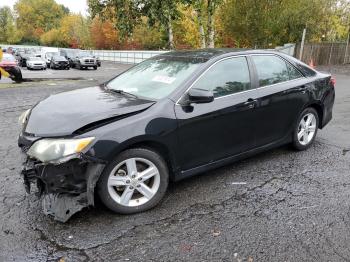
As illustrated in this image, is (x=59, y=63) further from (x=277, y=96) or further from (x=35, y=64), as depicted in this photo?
(x=277, y=96)

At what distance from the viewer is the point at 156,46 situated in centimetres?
4469

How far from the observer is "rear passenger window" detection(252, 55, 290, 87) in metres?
4.57

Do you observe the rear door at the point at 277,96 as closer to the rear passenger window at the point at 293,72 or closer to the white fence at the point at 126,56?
the rear passenger window at the point at 293,72

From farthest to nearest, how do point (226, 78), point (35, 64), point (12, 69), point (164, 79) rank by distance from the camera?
point (35, 64) → point (12, 69) → point (226, 78) → point (164, 79)

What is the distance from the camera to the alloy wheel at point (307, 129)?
5238mm

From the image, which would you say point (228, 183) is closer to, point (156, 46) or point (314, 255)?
point (314, 255)

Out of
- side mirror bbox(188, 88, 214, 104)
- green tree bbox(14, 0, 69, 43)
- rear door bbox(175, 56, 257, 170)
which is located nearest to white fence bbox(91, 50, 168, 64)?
rear door bbox(175, 56, 257, 170)

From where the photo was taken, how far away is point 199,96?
12.0 feet

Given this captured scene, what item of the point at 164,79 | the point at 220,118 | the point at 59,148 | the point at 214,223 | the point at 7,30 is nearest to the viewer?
the point at 59,148

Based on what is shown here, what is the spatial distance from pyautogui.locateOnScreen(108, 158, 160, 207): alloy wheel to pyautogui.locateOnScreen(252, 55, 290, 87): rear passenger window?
1.89 metres

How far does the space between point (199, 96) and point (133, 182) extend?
1092 millimetres

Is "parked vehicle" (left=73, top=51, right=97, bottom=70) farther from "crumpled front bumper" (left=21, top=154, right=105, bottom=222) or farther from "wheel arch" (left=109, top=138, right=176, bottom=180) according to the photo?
"crumpled front bumper" (left=21, top=154, right=105, bottom=222)

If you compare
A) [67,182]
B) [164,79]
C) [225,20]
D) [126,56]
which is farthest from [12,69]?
[126,56]

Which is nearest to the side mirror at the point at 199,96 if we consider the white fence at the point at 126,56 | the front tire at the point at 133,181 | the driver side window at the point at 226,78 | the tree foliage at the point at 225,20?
the driver side window at the point at 226,78
